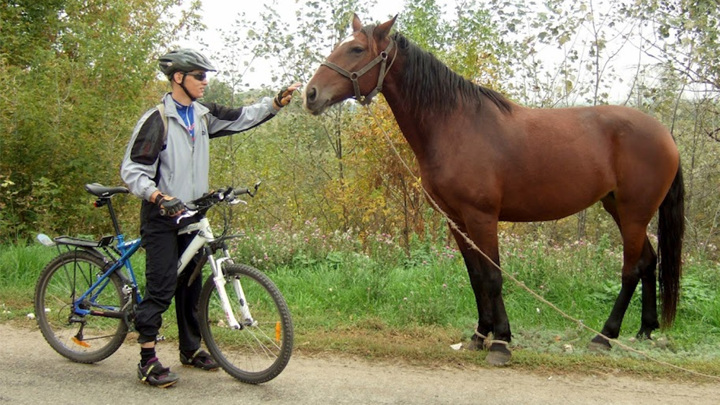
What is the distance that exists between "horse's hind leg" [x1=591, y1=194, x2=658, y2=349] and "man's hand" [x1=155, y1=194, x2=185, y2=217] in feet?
10.6

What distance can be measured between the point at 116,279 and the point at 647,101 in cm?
781

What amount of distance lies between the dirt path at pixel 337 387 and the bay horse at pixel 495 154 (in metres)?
0.53

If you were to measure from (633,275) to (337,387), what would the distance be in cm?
265

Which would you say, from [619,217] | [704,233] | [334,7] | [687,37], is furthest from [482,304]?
[704,233]

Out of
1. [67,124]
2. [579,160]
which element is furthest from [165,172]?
[67,124]

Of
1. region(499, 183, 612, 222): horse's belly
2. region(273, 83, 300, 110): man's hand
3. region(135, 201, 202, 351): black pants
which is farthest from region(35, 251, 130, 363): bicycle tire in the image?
region(499, 183, 612, 222): horse's belly

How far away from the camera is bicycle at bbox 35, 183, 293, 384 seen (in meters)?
4.02

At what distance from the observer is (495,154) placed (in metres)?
4.67

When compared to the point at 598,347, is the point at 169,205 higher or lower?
higher

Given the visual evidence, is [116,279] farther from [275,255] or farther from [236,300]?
[275,255]

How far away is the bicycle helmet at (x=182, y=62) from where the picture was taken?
3971mm

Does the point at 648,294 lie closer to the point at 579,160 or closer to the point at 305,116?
the point at 579,160

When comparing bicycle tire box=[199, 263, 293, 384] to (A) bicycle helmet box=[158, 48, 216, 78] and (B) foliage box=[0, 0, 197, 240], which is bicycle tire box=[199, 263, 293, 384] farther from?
(B) foliage box=[0, 0, 197, 240]

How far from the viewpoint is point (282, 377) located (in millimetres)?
4219
